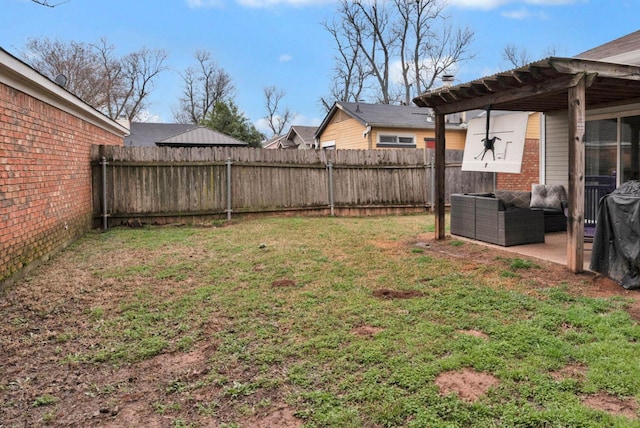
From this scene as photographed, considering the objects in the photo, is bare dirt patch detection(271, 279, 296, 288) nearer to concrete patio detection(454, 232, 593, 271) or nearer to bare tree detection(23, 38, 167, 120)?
concrete patio detection(454, 232, 593, 271)

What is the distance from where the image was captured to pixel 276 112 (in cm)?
4344

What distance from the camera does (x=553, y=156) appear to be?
8.89 metres

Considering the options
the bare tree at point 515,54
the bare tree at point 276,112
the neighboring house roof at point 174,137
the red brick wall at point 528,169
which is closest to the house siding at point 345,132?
the neighboring house roof at point 174,137

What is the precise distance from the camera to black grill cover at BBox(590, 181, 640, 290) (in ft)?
14.3

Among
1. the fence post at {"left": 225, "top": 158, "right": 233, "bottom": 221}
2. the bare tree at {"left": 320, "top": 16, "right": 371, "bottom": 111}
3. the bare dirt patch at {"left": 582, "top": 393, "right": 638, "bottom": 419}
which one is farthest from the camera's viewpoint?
the bare tree at {"left": 320, "top": 16, "right": 371, "bottom": 111}

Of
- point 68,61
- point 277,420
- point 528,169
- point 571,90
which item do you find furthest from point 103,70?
point 277,420

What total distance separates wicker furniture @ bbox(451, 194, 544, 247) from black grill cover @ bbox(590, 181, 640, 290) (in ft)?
5.73

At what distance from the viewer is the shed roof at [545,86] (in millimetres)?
4824

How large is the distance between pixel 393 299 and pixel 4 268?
160 inches

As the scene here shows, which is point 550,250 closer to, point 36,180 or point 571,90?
point 571,90

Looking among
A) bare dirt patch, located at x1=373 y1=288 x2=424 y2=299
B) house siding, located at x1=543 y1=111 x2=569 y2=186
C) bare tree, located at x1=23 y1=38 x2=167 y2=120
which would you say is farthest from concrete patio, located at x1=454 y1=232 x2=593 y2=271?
bare tree, located at x1=23 y1=38 x2=167 y2=120

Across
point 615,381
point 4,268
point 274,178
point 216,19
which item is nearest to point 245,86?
point 216,19

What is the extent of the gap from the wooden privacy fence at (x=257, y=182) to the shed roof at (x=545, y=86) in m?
4.43

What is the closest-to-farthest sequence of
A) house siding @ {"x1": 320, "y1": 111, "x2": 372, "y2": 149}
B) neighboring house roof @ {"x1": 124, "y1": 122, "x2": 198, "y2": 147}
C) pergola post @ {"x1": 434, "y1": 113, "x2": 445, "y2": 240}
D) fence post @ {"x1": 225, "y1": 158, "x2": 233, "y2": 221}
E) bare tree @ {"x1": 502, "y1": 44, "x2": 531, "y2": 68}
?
pergola post @ {"x1": 434, "y1": 113, "x2": 445, "y2": 240} < fence post @ {"x1": 225, "y1": 158, "x2": 233, "y2": 221} < house siding @ {"x1": 320, "y1": 111, "x2": 372, "y2": 149} < neighboring house roof @ {"x1": 124, "y1": 122, "x2": 198, "y2": 147} < bare tree @ {"x1": 502, "y1": 44, "x2": 531, "y2": 68}
